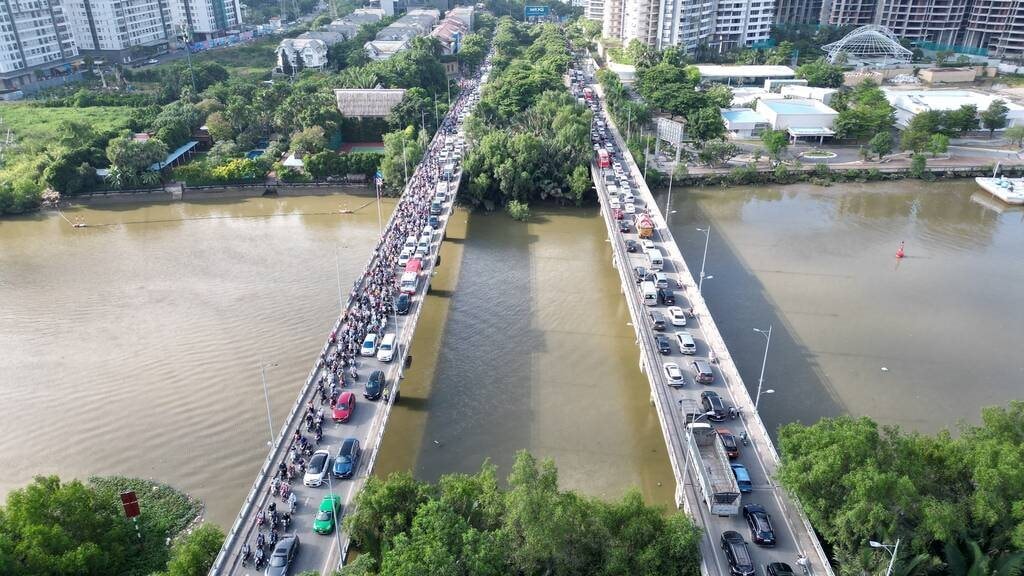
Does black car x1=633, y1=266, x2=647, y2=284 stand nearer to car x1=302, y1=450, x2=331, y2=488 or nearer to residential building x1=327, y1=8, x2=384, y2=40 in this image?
car x1=302, y1=450, x2=331, y2=488

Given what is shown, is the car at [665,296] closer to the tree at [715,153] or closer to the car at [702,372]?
the car at [702,372]

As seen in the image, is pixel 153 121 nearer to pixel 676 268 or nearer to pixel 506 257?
pixel 506 257

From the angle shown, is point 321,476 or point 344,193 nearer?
point 321,476

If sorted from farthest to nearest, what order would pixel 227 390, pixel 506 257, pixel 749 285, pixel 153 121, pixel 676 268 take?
pixel 153 121
pixel 506 257
pixel 749 285
pixel 676 268
pixel 227 390

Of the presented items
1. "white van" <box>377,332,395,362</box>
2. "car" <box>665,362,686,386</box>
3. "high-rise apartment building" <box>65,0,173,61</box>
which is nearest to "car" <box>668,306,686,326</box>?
"car" <box>665,362,686,386</box>

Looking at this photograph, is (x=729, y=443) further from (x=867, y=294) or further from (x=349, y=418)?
(x=867, y=294)

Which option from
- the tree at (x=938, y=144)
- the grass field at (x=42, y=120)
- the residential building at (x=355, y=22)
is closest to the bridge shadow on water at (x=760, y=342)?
the tree at (x=938, y=144)

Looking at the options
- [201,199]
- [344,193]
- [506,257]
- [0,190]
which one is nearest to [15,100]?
[0,190]
